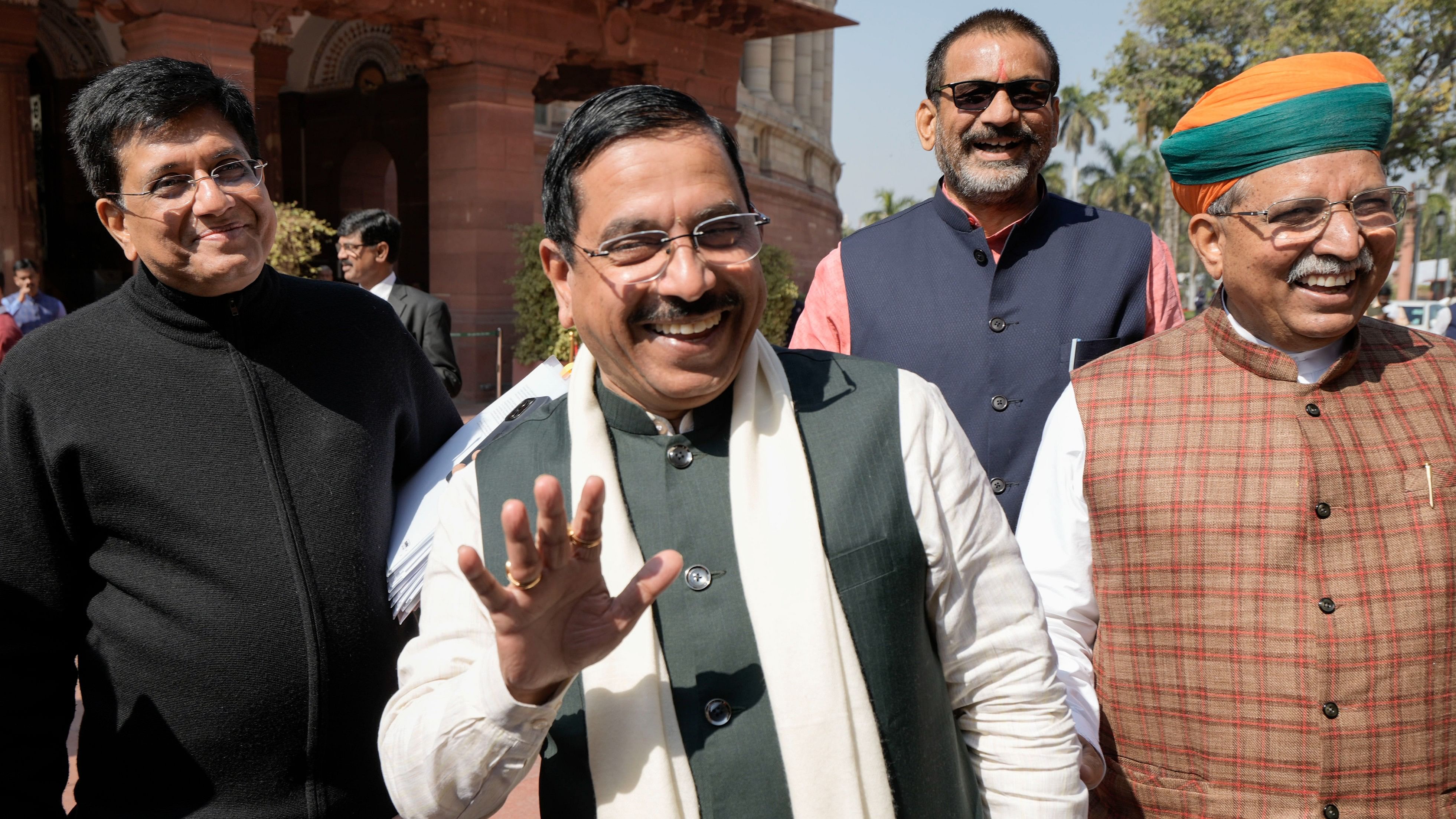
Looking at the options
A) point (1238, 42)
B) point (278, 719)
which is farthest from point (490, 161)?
point (1238, 42)

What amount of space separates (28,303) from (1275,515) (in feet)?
37.1

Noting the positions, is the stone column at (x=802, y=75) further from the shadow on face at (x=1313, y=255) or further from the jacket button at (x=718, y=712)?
the jacket button at (x=718, y=712)

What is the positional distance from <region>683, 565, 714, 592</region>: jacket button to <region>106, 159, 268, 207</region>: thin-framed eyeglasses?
1290 millimetres

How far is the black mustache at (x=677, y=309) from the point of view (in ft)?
5.38

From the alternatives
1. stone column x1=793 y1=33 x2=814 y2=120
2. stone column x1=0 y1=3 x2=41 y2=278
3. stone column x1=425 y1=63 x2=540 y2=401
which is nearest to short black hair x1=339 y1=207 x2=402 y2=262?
stone column x1=425 y1=63 x2=540 y2=401

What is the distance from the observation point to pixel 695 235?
64.4 inches

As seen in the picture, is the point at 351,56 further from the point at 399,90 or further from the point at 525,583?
the point at 525,583

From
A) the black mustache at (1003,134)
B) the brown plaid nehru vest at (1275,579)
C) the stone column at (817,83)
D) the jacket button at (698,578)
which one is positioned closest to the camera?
the jacket button at (698,578)

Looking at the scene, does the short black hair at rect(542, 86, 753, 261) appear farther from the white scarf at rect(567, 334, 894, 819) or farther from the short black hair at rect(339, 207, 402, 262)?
the short black hair at rect(339, 207, 402, 262)

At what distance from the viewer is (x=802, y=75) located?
32.3 meters

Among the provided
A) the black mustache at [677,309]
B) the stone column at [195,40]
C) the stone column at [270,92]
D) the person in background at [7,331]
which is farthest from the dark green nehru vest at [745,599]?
the stone column at [270,92]

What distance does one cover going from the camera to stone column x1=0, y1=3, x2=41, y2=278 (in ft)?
40.4

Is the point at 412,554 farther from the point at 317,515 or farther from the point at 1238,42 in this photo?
the point at 1238,42

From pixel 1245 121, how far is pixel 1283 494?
71 centimetres
